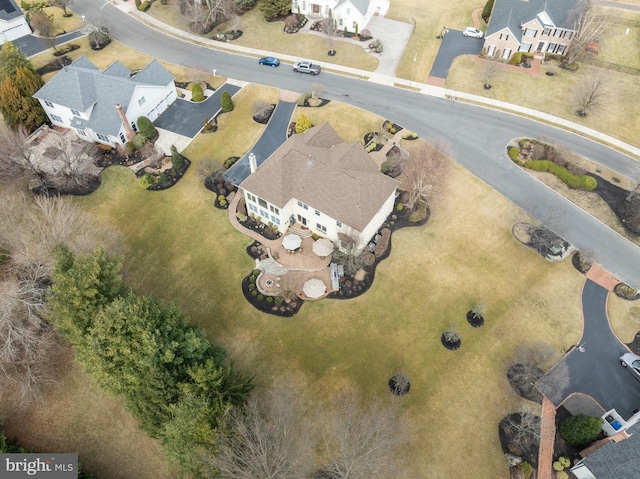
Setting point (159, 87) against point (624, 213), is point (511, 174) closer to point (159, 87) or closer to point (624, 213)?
point (624, 213)

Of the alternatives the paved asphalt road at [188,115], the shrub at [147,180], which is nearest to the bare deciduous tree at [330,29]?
the paved asphalt road at [188,115]

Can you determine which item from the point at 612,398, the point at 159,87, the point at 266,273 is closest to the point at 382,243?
the point at 266,273

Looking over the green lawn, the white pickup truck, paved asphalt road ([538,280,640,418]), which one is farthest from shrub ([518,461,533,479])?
the white pickup truck

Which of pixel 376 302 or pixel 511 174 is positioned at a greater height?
pixel 511 174

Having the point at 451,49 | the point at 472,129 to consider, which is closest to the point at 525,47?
the point at 451,49

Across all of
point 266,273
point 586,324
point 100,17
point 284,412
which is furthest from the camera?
point 100,17

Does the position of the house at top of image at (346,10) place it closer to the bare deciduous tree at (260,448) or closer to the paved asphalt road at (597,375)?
the paved asphalt road at (597,375)
